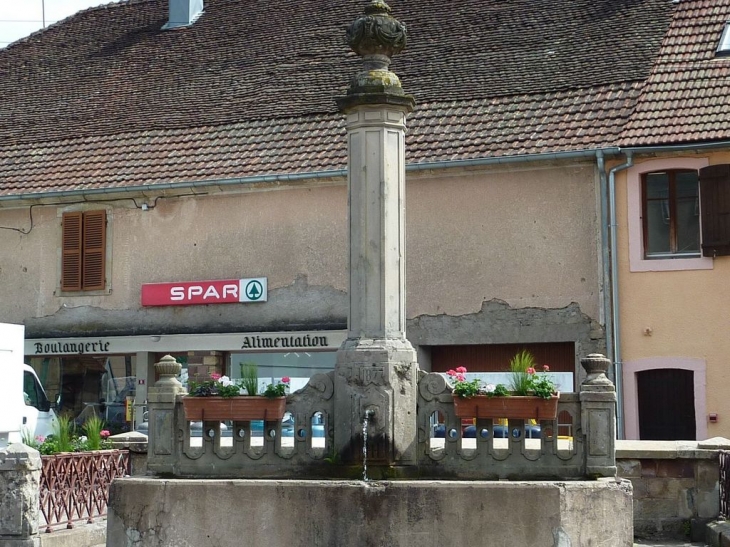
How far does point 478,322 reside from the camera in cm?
1981

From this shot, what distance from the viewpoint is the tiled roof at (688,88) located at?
18641 mm

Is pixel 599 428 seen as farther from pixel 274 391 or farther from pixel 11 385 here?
pixel 11 385

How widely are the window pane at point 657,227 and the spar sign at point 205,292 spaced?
6.42m

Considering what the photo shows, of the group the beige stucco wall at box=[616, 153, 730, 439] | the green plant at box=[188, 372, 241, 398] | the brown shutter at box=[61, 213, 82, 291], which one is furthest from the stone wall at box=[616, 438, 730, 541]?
the brown shutter at box=[61, 213, 82, 291]

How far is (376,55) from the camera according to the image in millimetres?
9875

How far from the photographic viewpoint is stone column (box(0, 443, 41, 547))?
1066 cm

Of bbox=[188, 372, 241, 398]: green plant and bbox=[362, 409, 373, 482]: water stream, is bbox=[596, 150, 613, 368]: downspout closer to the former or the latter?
bbox=[362, 409, 373, 482]: water stream

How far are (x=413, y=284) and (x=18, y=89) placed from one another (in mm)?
11228

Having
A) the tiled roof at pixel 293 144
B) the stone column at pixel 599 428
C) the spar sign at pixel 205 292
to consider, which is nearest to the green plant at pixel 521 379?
the stone column at pixel 599 428

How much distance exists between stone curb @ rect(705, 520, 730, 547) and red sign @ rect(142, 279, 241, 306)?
38.6ft

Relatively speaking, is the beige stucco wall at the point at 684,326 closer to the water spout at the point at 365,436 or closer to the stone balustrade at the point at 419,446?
the stone balustrade at the point at 419,446

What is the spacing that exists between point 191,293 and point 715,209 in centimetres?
886

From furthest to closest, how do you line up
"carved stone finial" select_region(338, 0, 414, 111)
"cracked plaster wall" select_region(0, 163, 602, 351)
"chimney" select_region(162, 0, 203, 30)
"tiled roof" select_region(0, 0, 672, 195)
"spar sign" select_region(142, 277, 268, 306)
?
1. "chimney" select_region(162, 0, 203, 30)
2. "spar sign" select_region(142, 277, 268, 306)
3. "tiled roof" select_region(0, 0, 672, 195)
4. "cracked plaster wall" select_region(0, 163, 602, 351)
5. "carved stone finial" select_region(338, 0, 414, 111)

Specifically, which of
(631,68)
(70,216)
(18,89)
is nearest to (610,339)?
(631,68)
